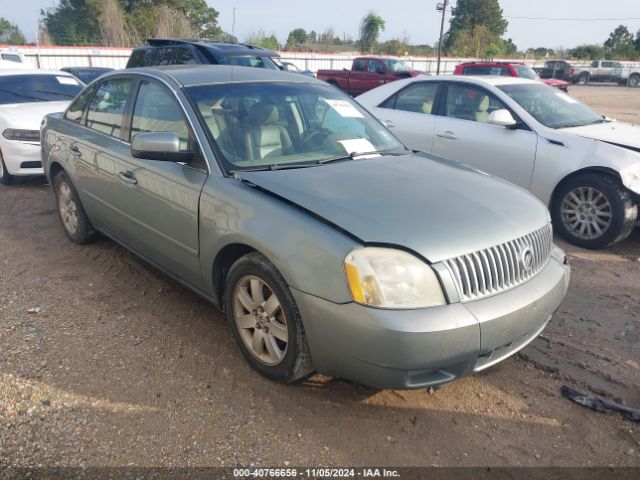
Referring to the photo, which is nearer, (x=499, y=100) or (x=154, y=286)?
(x=154, y=286)

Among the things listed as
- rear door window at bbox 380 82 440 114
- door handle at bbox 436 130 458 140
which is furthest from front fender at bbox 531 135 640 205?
rear door window at bbox 380 82 440 114

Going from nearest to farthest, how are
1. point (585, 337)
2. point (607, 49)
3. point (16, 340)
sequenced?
point (16, 340), point (585, 337), point (607, 49)

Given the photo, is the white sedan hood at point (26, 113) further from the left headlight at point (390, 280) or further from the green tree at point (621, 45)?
the green tree at point (621, 45)

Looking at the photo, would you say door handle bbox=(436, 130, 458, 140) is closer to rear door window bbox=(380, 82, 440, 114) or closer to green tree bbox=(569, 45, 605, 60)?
rear door window bbox=(380, 82, 440, 114)

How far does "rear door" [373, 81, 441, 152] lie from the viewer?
6402mm

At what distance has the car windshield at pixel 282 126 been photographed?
3254mm

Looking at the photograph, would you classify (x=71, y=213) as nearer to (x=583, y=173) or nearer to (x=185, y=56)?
(x=583, y=173)

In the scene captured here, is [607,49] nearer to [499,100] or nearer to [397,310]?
[499,100]

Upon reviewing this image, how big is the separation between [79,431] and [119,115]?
2431 millimetres

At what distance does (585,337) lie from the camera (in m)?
3.55

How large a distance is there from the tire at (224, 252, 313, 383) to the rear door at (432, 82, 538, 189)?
379 centimetres

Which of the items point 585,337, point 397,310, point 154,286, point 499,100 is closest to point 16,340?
point 154,286

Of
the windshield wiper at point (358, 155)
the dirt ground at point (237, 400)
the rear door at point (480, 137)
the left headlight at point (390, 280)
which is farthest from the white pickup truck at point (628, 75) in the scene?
the left headlight at point (390, 280)

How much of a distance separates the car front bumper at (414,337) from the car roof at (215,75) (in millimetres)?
1836
